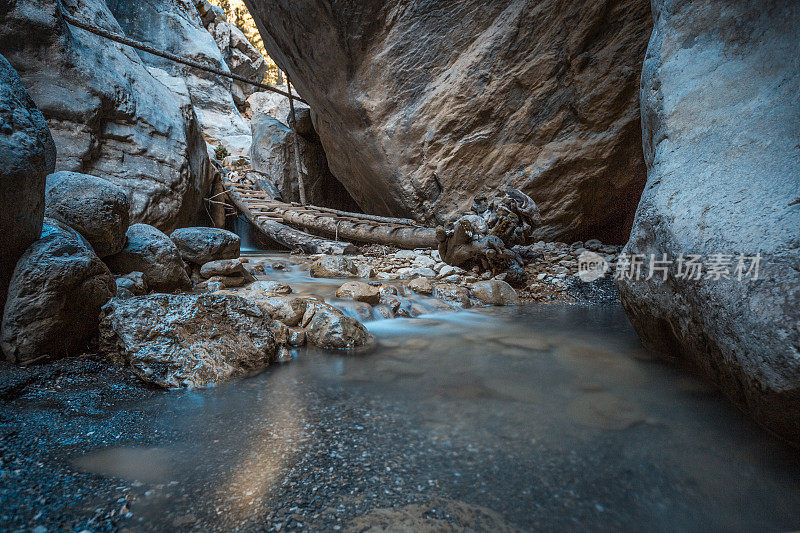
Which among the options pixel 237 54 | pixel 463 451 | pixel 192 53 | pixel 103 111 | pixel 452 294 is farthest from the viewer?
pixel 237 54

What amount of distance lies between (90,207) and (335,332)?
225 cm

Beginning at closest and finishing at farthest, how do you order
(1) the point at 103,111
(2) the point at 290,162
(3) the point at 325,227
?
1. (1) the point at 103,111
2. (3) the point at 325,227
3. (2) the point at 290,162

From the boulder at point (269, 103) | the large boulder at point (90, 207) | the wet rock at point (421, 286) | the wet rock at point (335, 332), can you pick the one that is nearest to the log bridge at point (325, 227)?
the wet rock at point (421, 286)

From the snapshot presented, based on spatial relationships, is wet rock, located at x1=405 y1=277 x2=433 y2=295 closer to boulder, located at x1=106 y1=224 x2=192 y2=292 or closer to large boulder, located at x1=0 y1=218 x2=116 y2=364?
boulder, located at x1=106 y1=224 x2=192 y2=292

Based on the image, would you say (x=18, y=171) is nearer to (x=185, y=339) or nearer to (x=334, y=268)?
(x=185, y=339)

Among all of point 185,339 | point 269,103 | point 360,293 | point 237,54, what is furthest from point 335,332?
point 237,54

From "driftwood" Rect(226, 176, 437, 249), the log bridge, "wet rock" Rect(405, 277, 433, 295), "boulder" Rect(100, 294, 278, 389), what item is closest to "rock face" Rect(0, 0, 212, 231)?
the log bridge

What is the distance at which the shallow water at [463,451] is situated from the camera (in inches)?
41.6

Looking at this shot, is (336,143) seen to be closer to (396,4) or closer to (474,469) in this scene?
(396,4)

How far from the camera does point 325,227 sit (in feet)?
25.0

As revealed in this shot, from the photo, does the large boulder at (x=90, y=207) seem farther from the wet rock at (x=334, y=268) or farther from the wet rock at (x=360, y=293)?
the wet rock at (x=334, y=268)

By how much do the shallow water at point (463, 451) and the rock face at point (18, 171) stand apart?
1185 mm

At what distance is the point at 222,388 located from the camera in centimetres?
191
